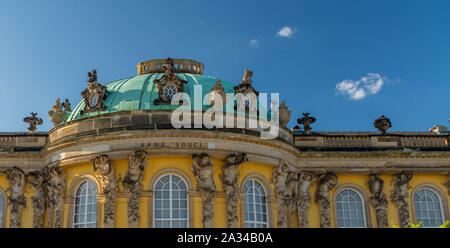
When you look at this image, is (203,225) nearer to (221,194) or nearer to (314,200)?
(221,194)

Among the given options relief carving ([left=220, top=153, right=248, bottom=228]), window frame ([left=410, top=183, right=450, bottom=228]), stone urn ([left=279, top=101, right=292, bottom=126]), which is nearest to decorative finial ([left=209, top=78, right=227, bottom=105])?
relief carving ([left=220, top=153, right=248, bottom=228])

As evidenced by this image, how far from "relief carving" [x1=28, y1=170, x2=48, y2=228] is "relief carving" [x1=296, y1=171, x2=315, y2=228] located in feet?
38.4

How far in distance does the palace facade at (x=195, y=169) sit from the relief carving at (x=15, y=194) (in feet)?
0.15

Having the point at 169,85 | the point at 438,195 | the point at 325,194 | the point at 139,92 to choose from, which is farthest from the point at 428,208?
the point at 139,92

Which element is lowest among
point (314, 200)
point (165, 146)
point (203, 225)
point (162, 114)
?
point (203, 225)

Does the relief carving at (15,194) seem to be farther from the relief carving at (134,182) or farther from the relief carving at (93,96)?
the relief carving at (134,182)

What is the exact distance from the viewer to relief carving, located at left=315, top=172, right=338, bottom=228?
25094 millimetres

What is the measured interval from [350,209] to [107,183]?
38.6ft

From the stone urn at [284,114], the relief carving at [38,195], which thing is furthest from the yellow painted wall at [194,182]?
the stone urn at [284,114]

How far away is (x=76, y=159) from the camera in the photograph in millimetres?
22984

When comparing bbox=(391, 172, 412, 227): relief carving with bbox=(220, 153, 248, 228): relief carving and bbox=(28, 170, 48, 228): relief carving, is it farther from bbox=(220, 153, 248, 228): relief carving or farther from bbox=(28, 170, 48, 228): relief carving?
bbox=(28, 170, 48, 228): relief carving

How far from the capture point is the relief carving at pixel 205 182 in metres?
21.5
